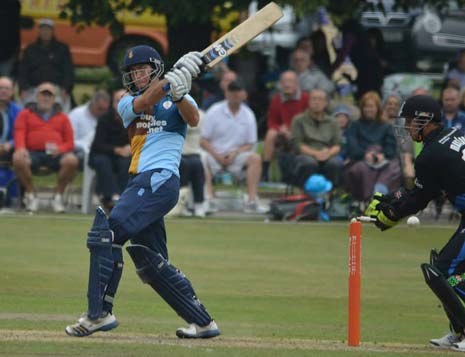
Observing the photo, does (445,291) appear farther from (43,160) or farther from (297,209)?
(43,160)

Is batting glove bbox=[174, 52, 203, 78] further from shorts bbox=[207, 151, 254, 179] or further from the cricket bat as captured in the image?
shorts bbox=[207, 151, 254, 179]

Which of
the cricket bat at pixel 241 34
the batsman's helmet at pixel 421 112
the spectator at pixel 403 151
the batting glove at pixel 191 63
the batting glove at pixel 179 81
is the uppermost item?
the cricket bat at pixel 241 34

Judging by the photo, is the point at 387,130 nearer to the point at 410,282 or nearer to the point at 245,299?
the point at 410,282

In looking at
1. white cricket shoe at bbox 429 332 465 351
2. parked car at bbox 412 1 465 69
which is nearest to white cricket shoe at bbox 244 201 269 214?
white cricket shoe at bbox 429 332 465 351

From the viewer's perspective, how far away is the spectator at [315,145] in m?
18.0

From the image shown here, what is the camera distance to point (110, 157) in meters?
17.8

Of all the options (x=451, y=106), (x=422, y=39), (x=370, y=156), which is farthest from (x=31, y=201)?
(x=422, y=39)

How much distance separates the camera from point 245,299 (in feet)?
38.7

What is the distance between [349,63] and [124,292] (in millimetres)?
10801

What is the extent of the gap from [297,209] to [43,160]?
3.39 metres

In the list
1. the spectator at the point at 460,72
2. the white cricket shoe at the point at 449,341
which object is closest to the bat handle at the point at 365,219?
the white cricket shoe at the point at 449,341

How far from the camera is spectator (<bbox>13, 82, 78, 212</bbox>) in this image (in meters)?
17.6

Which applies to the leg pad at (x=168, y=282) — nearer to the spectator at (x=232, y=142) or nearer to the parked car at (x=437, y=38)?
the spectator at (x=232, y=142)

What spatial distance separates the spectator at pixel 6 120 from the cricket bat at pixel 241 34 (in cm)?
900
